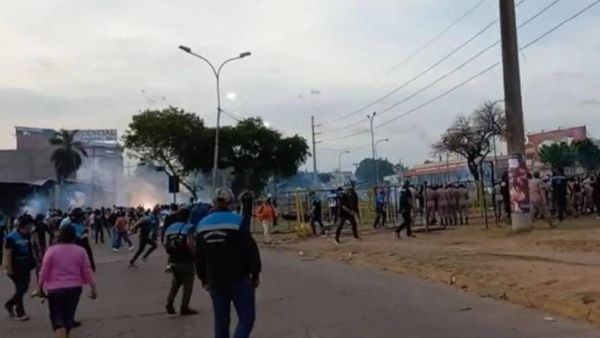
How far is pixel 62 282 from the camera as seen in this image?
28.8ft

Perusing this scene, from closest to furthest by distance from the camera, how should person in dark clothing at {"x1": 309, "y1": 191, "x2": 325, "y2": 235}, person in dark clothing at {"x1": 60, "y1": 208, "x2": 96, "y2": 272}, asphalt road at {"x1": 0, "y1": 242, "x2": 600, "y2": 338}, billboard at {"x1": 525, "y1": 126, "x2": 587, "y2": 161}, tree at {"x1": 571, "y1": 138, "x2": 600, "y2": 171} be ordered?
asphalt road at {"x1": 0, "y1": 242, "x2": 600, "y2": 338} < person in dark clothing at {"x1": 60, "y1": 208, "x2": 96, "y2": 272} < person in dark clothing at {"x1": 309, "y1": 191, "x2": 325, "y2": 235} < tree at {"x1": 571, "y1": 138, "x2": 600, "y2": 171} < billboard at {"x1": 525, "y1": 126, "x2": 587, "y2": 161}

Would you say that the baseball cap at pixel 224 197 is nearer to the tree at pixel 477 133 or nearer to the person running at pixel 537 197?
the person running at pixel 537 197

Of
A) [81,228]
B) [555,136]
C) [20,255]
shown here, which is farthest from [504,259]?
[555,136]

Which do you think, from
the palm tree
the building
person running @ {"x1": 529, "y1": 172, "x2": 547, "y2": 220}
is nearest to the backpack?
person running @ {"x1": 529, "y1": 172, "x2": 547, "y2": 220}

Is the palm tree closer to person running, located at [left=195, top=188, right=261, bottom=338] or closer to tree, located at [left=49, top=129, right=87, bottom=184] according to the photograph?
tree, located at [left=49, top=129, right=87, bottom=184]

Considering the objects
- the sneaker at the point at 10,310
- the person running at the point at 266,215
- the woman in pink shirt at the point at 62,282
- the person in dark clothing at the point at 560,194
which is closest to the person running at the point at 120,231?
the person running at the point at 266,215

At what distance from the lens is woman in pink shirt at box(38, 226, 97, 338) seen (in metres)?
8.73

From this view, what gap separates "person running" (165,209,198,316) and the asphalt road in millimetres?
331

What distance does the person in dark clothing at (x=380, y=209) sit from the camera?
32.4 meters

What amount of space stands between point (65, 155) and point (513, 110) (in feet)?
265

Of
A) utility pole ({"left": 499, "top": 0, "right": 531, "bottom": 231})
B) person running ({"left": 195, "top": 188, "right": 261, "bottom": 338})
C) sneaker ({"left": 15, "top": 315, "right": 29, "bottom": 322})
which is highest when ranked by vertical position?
utility pole ({"left": 499, "top": 0, "right": 531, "bottom": 231})

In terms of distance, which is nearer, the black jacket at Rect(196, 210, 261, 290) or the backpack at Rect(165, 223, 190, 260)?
the black jacket at Rect(196, 210, 261, 290)

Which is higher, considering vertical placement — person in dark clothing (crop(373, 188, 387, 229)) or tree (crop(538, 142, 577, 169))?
tree (crop(538, 142, 577, 169))

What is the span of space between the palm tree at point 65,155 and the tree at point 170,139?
111 ft
